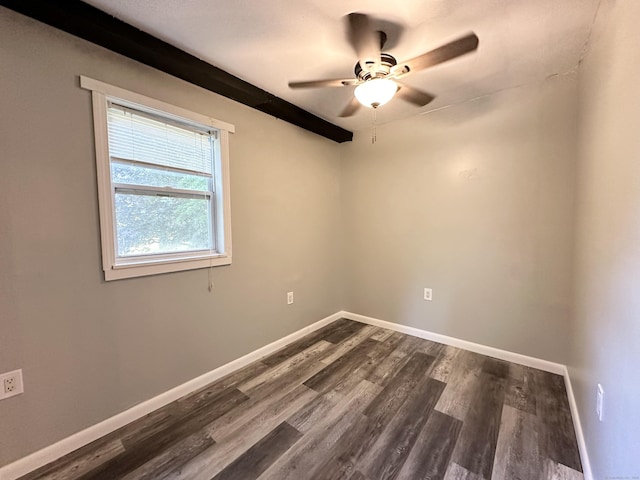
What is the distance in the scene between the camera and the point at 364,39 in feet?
4.65

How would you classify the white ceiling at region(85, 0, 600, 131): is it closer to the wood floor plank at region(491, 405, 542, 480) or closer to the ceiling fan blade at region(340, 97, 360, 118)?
the ceiling fan blade at region(340, 97, 360, 118)

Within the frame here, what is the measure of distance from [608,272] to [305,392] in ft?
6.20

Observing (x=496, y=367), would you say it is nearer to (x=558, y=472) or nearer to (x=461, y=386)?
(x=461, y=386)

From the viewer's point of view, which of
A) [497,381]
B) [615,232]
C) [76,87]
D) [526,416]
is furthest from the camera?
[497,381]

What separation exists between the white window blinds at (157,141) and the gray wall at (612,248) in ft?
7.65

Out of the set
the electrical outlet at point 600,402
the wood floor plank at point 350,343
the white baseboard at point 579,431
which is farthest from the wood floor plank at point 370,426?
the electrical outlet at point 600,402

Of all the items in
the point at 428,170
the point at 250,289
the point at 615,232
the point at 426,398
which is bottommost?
the point at 426,398

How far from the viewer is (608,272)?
47.3 inches

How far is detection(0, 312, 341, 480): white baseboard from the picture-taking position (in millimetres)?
1386

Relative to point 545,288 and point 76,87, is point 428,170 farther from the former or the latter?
point 76,87

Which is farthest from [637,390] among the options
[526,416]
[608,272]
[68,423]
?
[68,423]

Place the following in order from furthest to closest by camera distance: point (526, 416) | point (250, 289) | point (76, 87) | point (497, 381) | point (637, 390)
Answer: point (250, 289), point (497, 381), point (526, 416), point (76, 87), point (637, 390)

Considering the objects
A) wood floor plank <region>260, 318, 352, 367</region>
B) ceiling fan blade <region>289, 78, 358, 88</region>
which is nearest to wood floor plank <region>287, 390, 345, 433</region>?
wood floor plank <region>260, 318, 352, 367</region>

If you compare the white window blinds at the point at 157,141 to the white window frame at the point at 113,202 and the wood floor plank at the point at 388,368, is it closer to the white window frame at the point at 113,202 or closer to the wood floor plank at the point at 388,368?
the white window frame at the point at 113,202
